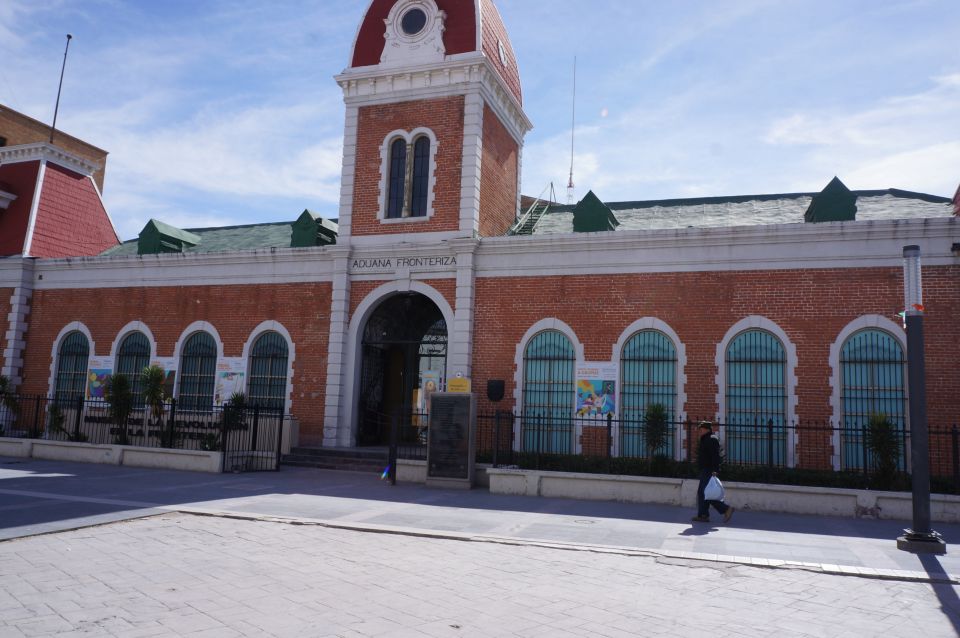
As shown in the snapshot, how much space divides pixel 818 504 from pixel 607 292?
6.86m

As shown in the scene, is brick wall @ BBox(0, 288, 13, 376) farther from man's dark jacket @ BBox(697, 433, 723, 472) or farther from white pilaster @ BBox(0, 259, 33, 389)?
man's dark jacket @ BBox(697, 433, 723, 472)

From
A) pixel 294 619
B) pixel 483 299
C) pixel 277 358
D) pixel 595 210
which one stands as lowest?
pixel 294 619

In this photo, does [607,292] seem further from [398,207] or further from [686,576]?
[686,576]

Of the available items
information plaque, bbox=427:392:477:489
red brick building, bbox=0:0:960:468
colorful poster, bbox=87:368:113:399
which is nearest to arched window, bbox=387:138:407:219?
red brick building, bbox=0:0:960:468

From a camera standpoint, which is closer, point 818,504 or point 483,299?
point 818,504

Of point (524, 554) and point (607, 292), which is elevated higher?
point (607, 292)

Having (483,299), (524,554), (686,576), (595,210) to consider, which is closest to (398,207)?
(483,299)

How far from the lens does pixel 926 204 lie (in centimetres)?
1778

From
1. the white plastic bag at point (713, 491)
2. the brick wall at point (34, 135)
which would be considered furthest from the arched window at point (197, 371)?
the brick wall at point (34, 135)

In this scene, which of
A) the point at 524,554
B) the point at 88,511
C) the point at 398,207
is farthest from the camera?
the point at 398,207

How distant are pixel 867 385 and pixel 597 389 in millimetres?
5829

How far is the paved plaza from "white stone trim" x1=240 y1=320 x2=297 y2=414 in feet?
24.2

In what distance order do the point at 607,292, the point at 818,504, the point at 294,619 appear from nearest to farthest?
the point at 294,619, the point at 818,504, the point at 607,292

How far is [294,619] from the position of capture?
580cm
